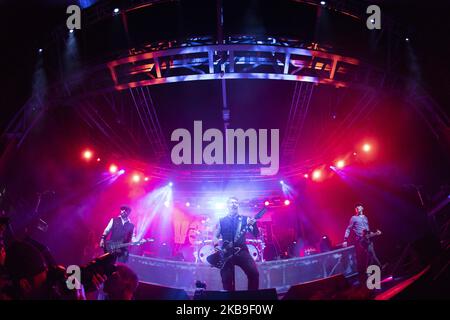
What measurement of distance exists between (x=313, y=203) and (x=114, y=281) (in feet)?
28.3

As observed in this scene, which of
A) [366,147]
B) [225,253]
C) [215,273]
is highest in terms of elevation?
[366,147]

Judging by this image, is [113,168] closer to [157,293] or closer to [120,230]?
[120,230]

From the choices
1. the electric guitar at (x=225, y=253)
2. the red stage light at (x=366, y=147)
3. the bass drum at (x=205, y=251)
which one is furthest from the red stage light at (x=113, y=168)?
the red stage light at (x=366, y=147)

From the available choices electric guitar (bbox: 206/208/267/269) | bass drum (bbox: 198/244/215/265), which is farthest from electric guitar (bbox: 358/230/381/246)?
bass drum (bbox: 198/244/215/265)

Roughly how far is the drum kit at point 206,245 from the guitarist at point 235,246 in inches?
86.6

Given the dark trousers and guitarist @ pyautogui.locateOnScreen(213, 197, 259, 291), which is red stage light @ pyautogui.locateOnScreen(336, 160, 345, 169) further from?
the dark trousers

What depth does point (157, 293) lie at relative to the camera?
378cm

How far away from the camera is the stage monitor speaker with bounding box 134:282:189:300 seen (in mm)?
3725

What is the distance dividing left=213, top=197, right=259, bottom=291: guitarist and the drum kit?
220 centimetres

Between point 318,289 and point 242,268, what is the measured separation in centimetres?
128

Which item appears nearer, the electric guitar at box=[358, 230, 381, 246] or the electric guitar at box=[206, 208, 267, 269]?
the electric guitar at box=[206, 208, 267, 269]

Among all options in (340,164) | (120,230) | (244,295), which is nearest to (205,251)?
Result: (120,230)

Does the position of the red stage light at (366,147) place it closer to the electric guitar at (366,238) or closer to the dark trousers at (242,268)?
the electric guitar at (366,238)
